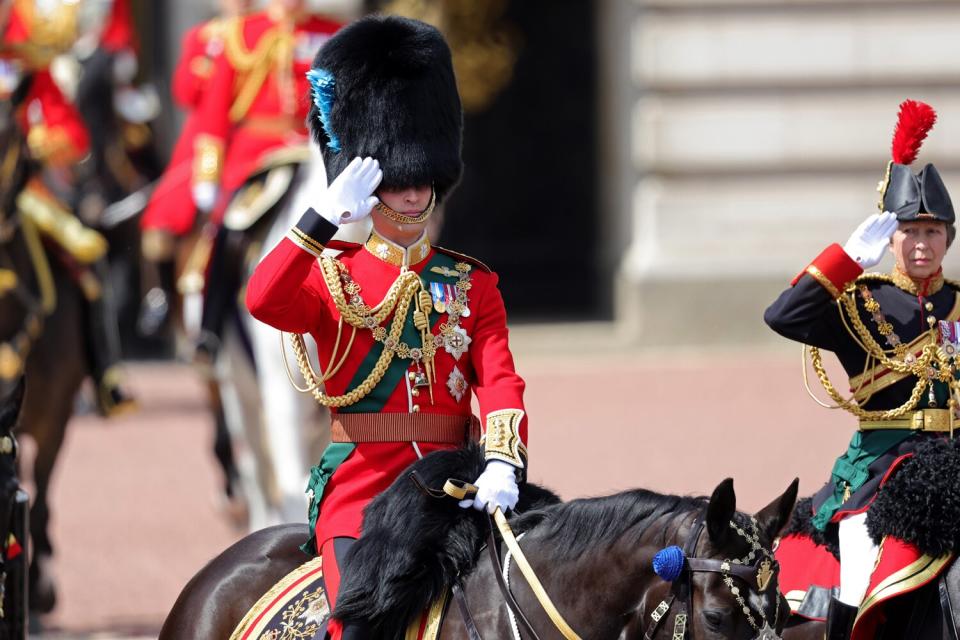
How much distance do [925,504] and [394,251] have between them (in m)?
1.22

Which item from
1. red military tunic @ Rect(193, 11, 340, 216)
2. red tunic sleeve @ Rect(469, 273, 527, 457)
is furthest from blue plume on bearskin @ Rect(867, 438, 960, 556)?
red military tunic @ Rect(193, 11, 340, 216)

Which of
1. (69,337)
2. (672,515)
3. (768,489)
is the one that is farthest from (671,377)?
(672,515)

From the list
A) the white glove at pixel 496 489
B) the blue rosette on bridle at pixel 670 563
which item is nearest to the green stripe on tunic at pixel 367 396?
the white glove at pixel 496 489

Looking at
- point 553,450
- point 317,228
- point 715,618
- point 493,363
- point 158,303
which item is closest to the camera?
point 715,618

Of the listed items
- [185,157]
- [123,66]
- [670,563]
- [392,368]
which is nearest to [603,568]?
[670,563]

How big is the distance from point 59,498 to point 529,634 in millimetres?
6094

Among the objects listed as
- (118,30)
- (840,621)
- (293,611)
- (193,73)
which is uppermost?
(118,30)

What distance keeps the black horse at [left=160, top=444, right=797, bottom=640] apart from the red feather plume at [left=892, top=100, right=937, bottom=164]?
1.16 meters

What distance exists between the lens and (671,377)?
38.9ft

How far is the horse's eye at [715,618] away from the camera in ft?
10.5

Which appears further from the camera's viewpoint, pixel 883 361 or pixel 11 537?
pixel 11 537

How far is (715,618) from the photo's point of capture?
319cm

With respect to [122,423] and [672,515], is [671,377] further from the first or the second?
[672,515]

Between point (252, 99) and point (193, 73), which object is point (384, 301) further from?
point (193, 73)
